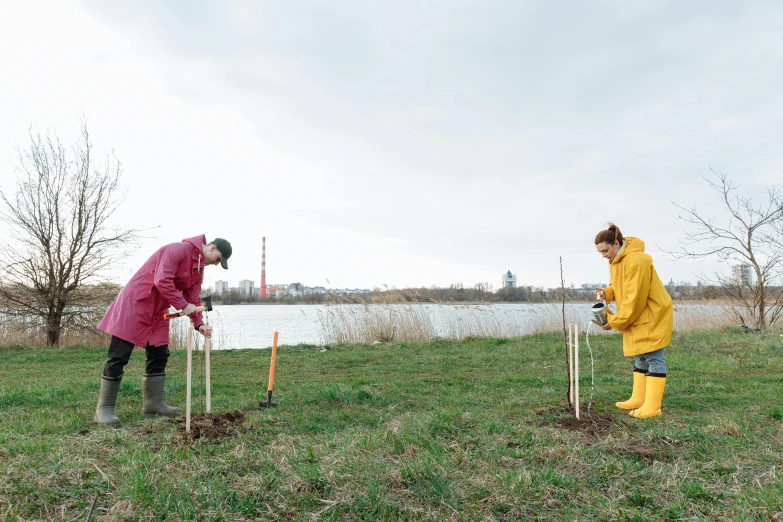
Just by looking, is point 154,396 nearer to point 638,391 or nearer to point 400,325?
point 638,391

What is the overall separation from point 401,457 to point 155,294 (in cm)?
284

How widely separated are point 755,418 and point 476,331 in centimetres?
925

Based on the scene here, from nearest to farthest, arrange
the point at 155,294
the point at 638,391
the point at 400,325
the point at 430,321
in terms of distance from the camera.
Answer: the point at 155,294 → the point at 638,391 → the point at 400,325 → the point at 430,321

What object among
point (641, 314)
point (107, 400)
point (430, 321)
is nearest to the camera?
point (107, 400)

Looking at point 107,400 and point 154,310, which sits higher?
point 154,310

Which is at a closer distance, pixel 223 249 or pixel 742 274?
pixel 223 249

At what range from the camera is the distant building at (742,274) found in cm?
1398

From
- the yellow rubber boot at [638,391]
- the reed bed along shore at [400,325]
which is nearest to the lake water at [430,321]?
the reed bed along shore at [400,325]

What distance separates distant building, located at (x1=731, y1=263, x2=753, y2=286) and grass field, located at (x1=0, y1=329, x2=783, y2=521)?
8.98 metres

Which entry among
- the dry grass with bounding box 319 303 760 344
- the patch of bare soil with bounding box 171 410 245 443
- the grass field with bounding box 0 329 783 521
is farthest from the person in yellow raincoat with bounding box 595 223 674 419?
the dry grass with bounding box 319 303 760 344

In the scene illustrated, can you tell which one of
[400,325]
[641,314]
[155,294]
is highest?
[155,294]

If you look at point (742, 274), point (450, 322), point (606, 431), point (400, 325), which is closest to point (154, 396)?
point (606, 431)

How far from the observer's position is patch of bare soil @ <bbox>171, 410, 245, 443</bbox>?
3787 mm

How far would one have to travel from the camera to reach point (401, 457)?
10.8 ft
